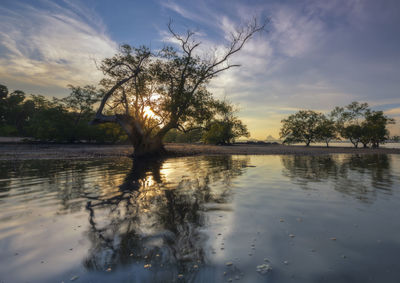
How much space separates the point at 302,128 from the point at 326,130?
7.18 m

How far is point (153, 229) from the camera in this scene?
496 centimetres

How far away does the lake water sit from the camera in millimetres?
3371

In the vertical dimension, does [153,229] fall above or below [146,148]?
below

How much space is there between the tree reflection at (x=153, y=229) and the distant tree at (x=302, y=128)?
230 feet

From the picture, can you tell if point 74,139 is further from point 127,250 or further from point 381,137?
point 381,137

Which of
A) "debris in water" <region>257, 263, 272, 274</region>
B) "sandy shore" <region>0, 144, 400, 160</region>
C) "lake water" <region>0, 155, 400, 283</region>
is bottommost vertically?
"debris in water" <region>257, 263, 272, 274</region>

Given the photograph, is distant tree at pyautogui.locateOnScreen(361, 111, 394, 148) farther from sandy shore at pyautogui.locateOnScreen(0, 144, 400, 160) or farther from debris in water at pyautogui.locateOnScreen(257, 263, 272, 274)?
debris in water at pyautogui.locateOnScreen(257, 263, 272, 274)

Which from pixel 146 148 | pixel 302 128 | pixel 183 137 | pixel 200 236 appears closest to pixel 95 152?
pixel 146 148

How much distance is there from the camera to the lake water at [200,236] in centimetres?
337

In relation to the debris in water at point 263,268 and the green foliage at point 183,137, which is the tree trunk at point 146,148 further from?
the green foliage at point 183,137

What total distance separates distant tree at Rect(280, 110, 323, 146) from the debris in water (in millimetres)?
74345

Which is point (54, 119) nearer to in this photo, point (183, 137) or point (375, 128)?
point (183, 137)

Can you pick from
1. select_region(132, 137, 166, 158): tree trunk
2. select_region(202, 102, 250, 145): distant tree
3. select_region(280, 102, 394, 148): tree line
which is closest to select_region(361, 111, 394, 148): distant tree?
select_region(280, 102, 394, 148): tree line

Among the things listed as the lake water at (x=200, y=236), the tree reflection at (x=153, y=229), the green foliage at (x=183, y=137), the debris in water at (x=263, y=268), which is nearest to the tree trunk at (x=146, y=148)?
the lake water at (x=200, y=236)
